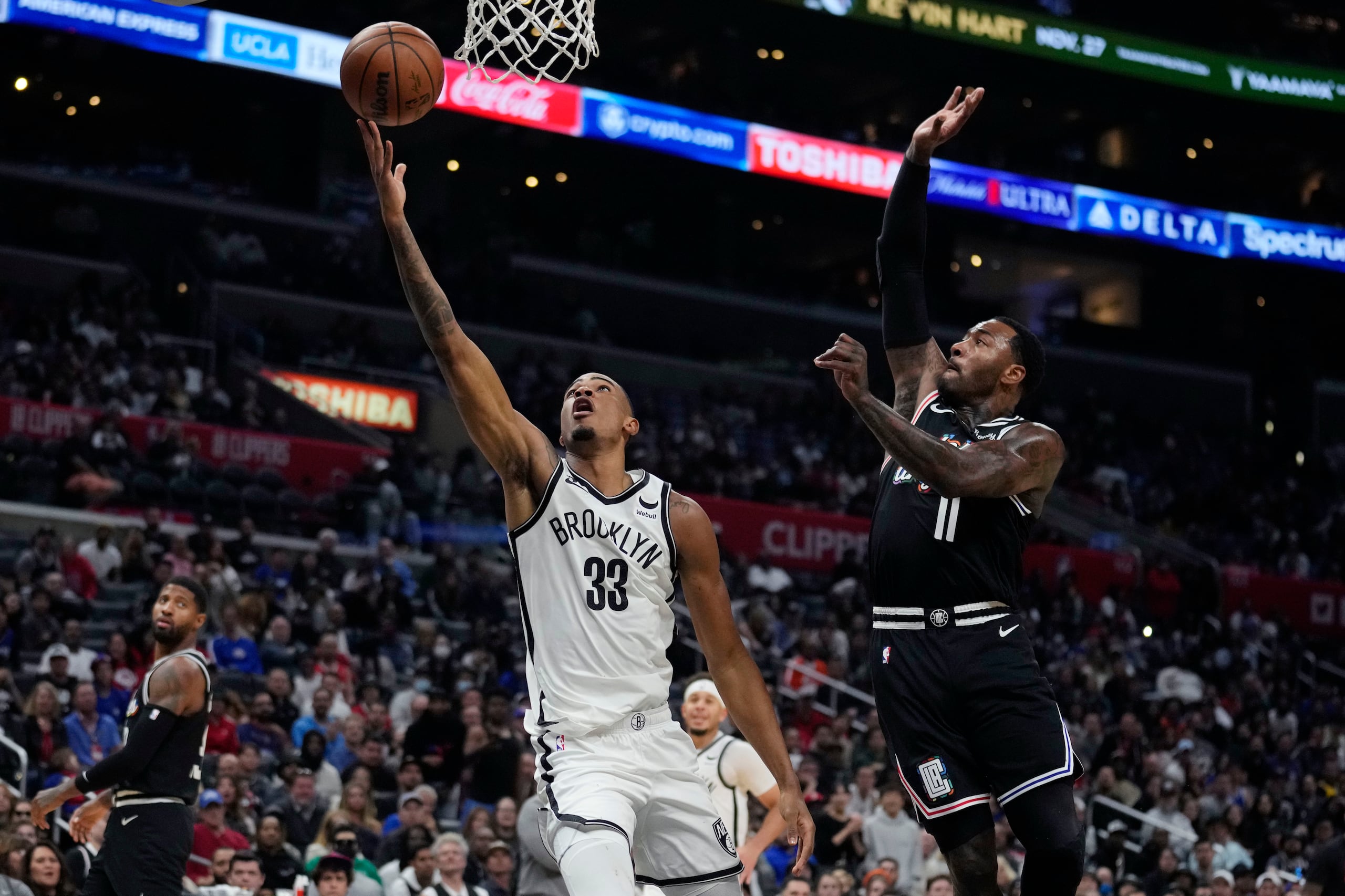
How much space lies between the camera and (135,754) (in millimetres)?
7215

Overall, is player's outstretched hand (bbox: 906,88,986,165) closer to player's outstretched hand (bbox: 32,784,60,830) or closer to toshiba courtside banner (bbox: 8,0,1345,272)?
player's outstretched hand (bbox: 32,784,60,830)

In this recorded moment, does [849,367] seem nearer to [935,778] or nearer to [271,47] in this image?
[935,778]

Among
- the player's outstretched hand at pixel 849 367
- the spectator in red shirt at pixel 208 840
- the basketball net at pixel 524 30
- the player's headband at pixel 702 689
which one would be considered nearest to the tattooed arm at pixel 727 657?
the player's outstretched hand at pixel 849 367

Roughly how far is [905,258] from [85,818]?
4412 mm

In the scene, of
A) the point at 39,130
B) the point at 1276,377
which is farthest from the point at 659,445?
the point at 1276,377

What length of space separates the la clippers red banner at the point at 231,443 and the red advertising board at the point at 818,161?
970 cm

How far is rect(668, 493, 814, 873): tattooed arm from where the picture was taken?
5836mm

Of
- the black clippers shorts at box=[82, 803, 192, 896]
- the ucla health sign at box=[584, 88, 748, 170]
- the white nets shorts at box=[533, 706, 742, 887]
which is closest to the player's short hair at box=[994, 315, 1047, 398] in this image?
the white nets shorts at box=[533, 706, 742, 887]

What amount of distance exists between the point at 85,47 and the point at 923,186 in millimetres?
26788

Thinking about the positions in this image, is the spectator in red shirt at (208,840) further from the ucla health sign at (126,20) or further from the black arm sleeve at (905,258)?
the ucla health sign at (126,20)

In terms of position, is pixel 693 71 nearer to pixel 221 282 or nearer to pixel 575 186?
pixel 575 186

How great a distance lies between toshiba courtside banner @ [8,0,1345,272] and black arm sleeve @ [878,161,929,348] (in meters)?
15.0

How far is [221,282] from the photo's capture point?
2648 cm

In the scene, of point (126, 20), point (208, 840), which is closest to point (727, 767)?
point (208, 840)
